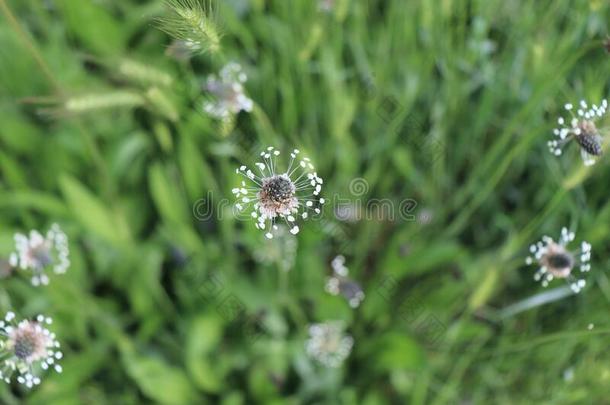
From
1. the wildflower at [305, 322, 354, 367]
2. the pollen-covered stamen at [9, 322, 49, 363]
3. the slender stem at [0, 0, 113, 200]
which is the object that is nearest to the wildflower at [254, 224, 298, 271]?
the wildflower at [305, 322, 354, 367]

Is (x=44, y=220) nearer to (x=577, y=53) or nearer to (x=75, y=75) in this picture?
(x=75, y=75)

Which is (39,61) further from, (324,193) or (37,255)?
(324,193)

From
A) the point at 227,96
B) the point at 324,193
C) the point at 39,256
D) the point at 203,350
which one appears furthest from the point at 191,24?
the point at 203,350

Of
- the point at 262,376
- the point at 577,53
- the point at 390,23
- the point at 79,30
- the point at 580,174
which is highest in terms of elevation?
the point at 390,23

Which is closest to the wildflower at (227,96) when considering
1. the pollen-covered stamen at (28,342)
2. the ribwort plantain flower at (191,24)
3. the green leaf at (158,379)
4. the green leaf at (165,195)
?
the ribwort plantain flower at (191,24)

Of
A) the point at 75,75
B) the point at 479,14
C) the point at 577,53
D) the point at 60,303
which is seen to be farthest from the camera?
the point at 75,75

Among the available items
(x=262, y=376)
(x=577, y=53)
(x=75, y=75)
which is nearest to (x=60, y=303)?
(x=262, y=376)

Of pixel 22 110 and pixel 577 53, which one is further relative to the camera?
pixel 22 110
